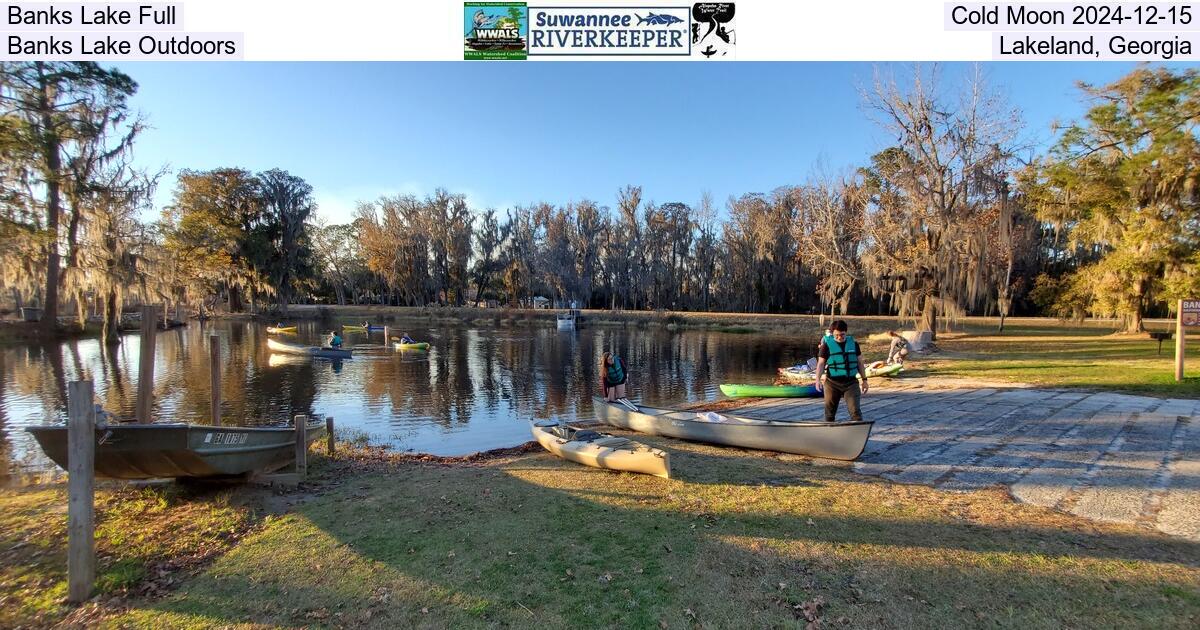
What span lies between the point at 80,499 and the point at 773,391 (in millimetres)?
13269

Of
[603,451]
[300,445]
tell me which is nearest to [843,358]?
[603,451]

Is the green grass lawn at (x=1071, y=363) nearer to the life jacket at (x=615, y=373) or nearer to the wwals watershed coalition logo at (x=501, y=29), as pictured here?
the life jacket at (x=615, y=373)

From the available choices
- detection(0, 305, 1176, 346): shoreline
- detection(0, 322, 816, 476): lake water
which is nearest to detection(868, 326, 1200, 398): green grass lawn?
detection(0, 305, 1176, 346): shoreline

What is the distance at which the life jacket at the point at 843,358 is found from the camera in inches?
310

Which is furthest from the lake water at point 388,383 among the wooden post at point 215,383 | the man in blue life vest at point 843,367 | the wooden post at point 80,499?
the man in blue life vest at point 843,367

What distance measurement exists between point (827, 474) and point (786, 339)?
34.5 m

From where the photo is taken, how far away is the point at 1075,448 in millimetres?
7699

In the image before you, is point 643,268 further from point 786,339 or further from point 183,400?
point 183,400

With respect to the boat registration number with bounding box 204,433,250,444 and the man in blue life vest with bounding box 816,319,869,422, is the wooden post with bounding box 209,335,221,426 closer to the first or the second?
the boat registration number with bounding box 204,433,250,444

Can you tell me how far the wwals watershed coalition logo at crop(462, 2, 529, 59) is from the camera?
1139 cm

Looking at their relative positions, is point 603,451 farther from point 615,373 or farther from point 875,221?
point 875,221

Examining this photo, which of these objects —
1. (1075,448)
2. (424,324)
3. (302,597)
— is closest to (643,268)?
(424,324)

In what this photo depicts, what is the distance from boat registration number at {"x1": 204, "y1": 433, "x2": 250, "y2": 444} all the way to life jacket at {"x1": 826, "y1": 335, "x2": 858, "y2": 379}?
8597mm

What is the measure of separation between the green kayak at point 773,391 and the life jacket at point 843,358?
5660 mm
